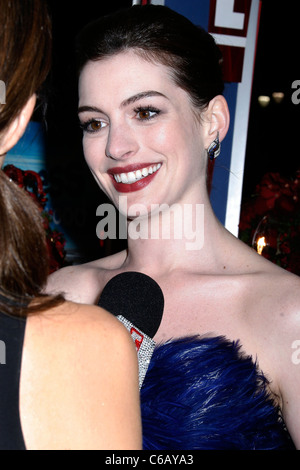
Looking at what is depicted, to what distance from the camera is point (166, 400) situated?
141 cm

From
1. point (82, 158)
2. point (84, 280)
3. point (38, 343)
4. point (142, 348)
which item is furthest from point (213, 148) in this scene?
point (82, 158)

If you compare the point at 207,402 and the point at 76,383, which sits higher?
the point at 76,383

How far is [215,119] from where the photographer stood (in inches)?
73.7

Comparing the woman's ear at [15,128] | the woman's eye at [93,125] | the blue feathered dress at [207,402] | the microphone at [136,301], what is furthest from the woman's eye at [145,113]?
the woman's ear at [15,128]

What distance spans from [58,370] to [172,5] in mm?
2225

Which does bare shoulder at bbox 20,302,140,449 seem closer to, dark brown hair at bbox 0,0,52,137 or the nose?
dark brown hair at bbox 0,0,52,137

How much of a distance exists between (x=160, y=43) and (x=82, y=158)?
3.76 m

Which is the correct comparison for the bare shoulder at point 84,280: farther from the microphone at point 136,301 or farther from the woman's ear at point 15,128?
the woman's ear at point 15,128

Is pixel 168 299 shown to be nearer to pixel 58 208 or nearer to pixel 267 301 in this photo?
pixel 267 301

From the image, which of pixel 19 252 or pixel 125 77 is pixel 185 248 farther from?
pixel 19 252

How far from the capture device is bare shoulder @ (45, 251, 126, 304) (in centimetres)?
196

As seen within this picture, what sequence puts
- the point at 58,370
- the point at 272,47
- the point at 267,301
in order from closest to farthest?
the point at 58,370, the point at 267,301, the point at 272,47

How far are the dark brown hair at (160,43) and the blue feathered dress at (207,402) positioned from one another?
0.83 m
